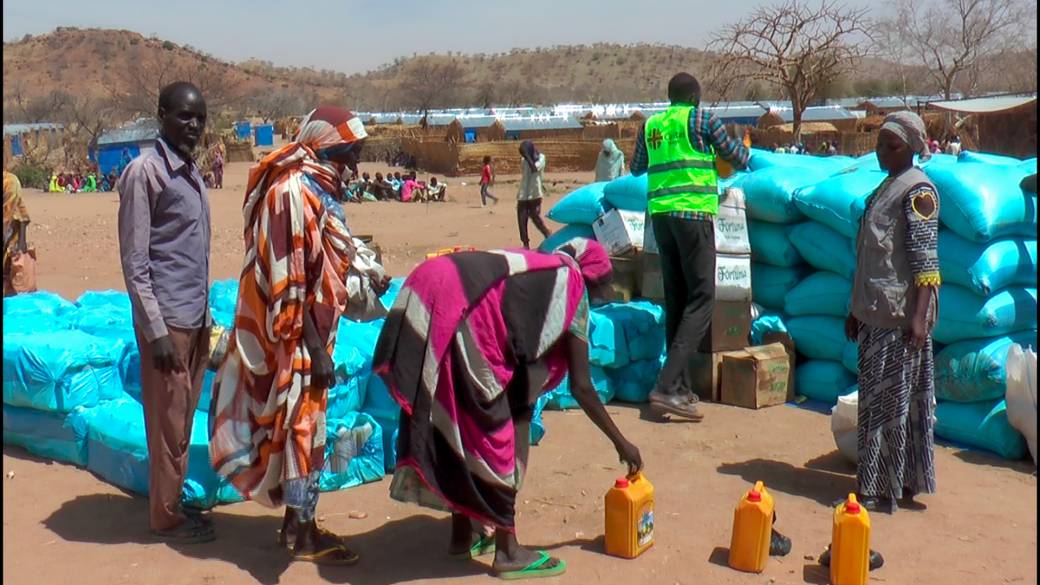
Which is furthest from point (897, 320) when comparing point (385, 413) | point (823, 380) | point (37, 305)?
point (37, 305)

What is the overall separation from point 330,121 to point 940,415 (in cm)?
337

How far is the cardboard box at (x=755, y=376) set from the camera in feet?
18.4

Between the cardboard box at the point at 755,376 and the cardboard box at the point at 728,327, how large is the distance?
0.07m

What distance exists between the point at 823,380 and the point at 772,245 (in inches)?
32.1

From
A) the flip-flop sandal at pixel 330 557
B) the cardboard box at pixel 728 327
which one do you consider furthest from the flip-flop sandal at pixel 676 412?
the flip-flop sandal at pixel 330 557

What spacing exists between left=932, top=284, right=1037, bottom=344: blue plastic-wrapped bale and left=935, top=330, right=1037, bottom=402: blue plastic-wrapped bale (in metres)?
0.04

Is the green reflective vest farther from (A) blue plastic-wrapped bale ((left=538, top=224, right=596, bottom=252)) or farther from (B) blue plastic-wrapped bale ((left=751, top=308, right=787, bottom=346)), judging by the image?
(A) blue plastic-wrapped bale ((left=538, top=224, right=596, bottom=252))

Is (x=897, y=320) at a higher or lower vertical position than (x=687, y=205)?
lower

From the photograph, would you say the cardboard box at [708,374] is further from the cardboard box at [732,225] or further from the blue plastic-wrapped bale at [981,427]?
the blue plastic-wrapped bale at [981,427]

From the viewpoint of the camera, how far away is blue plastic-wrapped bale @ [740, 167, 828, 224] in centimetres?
578

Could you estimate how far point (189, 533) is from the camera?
3828 mm

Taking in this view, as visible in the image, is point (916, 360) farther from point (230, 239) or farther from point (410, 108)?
point (410, 108)

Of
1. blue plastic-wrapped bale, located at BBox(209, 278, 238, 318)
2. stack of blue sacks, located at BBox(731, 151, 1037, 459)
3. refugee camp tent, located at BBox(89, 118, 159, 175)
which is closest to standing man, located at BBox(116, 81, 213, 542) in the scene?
blue plastic-wrapped bale, located at BBox(209, 278, 238, 318)

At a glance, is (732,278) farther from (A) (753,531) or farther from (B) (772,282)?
(A) (753,531)
